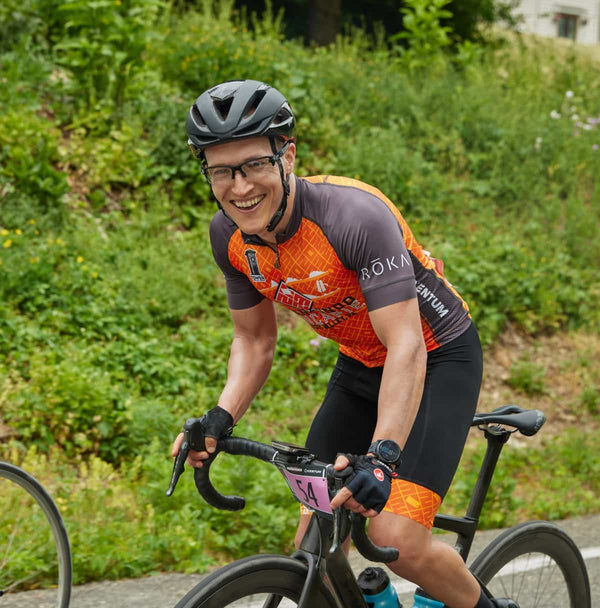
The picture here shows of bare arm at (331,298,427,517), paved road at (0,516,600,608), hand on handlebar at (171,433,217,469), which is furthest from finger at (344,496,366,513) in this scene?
paved road at (0,516,600,608)

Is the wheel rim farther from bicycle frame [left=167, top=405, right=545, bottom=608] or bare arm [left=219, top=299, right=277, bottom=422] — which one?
bare arm [left=219, top=299, right=277, bottom=422]

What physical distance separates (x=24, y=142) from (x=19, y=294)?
6.05ft

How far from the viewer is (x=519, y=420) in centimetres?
304

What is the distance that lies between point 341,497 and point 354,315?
0.86 m

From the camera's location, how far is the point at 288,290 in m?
2.91

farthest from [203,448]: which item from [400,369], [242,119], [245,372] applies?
[242,119]

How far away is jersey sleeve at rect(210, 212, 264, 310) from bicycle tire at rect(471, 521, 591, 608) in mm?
1343

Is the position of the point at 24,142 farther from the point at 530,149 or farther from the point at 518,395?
the point at 530,149

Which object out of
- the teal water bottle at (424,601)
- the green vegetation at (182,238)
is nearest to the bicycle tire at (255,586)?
the teal water bottle at (424,601)

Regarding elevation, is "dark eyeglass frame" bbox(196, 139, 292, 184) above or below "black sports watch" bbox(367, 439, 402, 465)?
above

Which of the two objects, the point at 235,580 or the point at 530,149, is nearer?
the point at 235,580

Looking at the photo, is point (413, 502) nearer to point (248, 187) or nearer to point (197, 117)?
point (248, 187)

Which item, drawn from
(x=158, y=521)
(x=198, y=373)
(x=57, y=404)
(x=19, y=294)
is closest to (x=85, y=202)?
(x=19, y=294)

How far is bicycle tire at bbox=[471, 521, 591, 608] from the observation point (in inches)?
126
